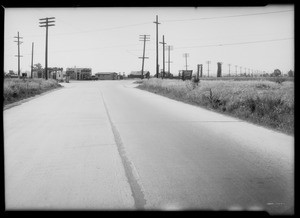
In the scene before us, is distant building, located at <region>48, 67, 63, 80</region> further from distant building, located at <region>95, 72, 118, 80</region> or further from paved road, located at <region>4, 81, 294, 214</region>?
paved road, located at <region>4, 81, 294, 214</region>

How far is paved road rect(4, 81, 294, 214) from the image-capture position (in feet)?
15.1

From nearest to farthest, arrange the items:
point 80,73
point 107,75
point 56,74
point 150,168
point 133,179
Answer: point 133,179
point 150,168
point 56,74
point 80,73
point 107,75

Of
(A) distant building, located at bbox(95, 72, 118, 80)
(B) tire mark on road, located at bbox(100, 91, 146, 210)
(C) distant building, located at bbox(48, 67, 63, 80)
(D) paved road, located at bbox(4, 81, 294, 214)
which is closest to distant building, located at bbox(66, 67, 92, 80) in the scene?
(C) distant building, located at bbox(48, 67, 63, 80)

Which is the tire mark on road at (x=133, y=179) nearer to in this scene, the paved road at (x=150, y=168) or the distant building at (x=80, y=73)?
the paved road at (x=150, y=168)

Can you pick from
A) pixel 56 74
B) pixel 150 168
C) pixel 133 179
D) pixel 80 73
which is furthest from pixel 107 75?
pixel 133 179

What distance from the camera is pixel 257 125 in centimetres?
1172

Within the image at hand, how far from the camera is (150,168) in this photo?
20.4 feet

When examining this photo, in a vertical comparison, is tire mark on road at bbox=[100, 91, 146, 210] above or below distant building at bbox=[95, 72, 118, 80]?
below

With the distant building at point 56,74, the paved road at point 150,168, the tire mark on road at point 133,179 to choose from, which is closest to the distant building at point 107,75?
the distant building at point 56,74

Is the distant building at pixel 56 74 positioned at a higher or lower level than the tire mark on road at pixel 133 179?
higher

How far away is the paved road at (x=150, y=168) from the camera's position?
460cm

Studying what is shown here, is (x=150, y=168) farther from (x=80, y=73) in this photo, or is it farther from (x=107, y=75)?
(x=107, y=75)
